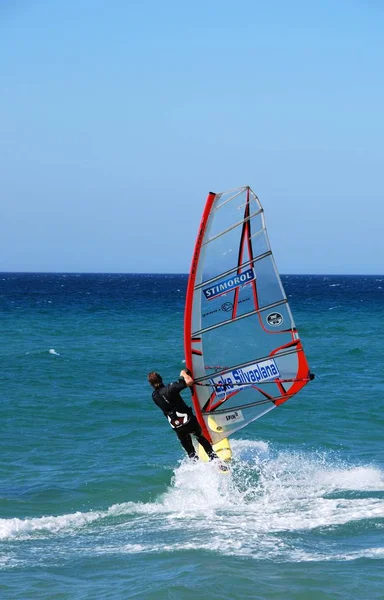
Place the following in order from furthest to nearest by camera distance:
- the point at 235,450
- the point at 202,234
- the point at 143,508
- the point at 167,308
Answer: the point at 167,308 < the point at 235,450 < the point at 143,508 < the point at 202,234

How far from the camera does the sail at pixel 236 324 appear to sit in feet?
26.4

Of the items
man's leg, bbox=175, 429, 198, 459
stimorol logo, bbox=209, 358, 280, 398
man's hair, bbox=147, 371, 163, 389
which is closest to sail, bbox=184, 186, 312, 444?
stimorol logo, bbox=209, 358, 280, 398

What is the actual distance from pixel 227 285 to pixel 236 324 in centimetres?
41

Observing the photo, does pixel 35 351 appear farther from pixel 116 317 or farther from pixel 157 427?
pixel 116 317

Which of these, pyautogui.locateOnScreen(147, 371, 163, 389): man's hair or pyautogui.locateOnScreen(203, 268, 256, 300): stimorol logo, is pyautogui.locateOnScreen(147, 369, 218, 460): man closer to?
pyautogui.locateOnScreen(147, 371, 163, 389): man's hair

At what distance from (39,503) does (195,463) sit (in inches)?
67.5

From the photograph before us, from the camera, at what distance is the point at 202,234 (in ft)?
26.3

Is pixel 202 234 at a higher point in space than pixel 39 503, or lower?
higher

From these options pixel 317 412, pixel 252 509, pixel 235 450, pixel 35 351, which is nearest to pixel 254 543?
pixel 252 509

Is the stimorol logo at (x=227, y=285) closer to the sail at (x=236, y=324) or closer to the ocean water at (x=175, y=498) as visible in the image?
the sail at (x=236, y=324)

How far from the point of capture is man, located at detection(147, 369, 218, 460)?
26.4 ft

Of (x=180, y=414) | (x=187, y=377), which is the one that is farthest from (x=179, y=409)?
(x=187, y=377)

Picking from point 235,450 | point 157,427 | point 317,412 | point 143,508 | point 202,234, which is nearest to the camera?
point 202,234

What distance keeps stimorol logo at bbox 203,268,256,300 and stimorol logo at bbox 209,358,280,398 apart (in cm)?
81
